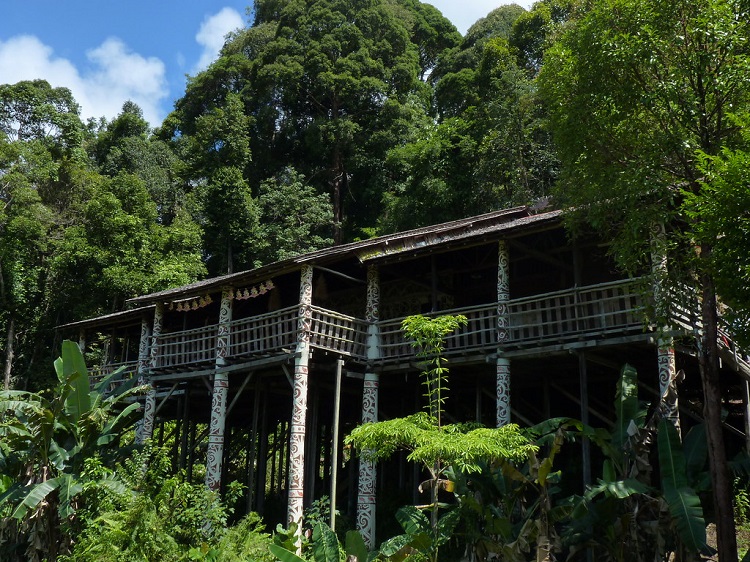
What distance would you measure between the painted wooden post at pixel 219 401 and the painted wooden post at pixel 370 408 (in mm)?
2862

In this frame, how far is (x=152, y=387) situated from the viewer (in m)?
18.0

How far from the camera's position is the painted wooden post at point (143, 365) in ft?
59.1

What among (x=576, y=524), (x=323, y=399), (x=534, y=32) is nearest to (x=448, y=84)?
(x=534, y=32)

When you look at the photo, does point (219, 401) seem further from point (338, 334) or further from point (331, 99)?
point (331, 99)

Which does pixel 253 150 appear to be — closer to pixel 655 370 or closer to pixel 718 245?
pixel 655 370

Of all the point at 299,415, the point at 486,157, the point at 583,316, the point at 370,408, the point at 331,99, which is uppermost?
the point at 331,99

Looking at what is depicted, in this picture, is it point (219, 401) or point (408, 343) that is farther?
point (219, 401)

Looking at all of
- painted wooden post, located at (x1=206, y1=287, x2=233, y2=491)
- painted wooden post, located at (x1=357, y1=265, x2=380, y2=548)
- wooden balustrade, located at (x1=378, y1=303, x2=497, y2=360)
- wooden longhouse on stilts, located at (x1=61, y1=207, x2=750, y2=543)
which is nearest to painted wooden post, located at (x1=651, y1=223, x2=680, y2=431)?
wooden longhouse on stilts, located at (x1=61, y1=207, x2=750, y2=543)

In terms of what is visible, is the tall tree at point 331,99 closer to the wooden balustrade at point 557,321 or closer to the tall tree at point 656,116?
the wooden balustrade at point 557,321

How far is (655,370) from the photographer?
559 inches

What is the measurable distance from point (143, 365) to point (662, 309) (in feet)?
41.2

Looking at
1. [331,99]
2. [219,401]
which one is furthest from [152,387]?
[331,99]

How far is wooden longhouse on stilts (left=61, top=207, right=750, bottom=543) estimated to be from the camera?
12.9 meters

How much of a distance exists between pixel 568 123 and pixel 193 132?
33910 millimetres
